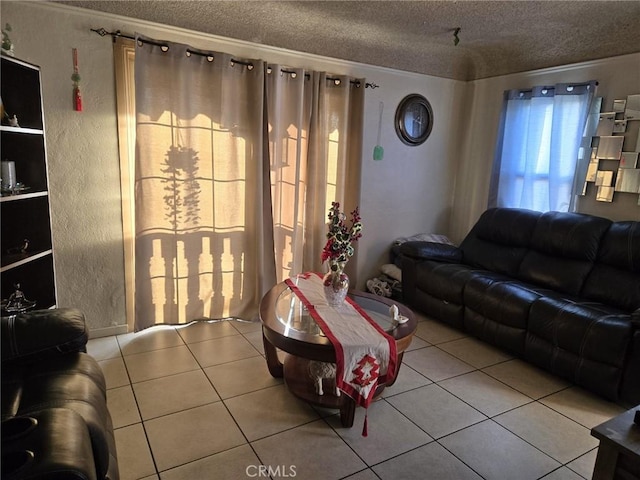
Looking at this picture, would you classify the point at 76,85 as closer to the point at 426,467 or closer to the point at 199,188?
the point at 199,188

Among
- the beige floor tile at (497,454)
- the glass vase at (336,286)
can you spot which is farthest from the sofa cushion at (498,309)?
the glass vase at (336,286)

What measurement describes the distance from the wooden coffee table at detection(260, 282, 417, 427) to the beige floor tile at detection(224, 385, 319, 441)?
0.06 metres

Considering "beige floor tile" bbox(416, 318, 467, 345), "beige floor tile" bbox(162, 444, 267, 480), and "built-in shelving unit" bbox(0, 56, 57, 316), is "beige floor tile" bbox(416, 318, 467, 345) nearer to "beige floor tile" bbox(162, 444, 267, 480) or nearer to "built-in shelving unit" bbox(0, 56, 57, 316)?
"beige floor tile" bbox(162, 444, 267, 480)

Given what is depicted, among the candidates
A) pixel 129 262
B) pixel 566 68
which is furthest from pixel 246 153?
pixel 566 68

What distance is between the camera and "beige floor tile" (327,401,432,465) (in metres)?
1.91

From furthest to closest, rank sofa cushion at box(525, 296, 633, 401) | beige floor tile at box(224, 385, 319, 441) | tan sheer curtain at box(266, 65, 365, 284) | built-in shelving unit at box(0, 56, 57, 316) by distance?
tan sheer curtain at box(266, 65, 365, 284)
sofa cushion at box(525, 296, 633, 401)
built-in shelving unit at box(0, 56, 57, 316)
beige floor tile at box(224, 385, 319, 441)

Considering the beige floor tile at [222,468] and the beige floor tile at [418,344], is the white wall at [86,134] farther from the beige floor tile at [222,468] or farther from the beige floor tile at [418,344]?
the beige floor tile at [418,344]

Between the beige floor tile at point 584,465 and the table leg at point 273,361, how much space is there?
1.54m

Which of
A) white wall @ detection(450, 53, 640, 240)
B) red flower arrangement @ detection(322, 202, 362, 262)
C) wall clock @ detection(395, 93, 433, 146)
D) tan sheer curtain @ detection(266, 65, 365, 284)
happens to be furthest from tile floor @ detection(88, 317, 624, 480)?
wall clock @ detection(395, 93, 433, 146)

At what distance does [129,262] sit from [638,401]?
10.9ft

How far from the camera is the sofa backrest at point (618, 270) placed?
8.77ft

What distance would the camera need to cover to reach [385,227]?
414 cm

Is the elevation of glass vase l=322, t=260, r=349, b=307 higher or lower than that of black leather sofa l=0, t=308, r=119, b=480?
higher

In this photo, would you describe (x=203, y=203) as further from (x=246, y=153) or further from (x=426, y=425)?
(x=426, y=425)
